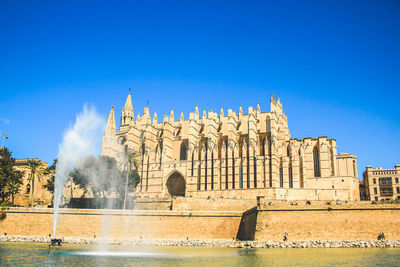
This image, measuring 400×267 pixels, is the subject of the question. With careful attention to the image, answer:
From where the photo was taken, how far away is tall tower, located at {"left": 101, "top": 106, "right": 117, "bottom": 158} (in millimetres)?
59469

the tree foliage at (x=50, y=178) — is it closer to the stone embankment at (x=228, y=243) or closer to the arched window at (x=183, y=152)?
the stone embankment at (x=228, y=243)

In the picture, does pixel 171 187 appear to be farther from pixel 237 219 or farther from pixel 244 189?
pixel 237 219

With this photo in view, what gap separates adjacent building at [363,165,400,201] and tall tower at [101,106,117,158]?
3869 cm

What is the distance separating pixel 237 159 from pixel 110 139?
20.9m

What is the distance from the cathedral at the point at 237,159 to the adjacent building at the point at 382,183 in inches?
357

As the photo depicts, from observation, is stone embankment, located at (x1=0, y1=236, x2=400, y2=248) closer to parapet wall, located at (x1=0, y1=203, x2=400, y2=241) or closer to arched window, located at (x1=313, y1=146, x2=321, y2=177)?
parapet wall, located at (x1=0, y1=203, x2=400, y2=241)

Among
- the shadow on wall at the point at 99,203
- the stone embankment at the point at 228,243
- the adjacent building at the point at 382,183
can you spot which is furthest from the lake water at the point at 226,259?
the adjacent building at the point at 382,183

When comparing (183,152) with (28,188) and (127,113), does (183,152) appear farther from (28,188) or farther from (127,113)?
(28,188)

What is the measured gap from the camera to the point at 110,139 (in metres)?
60.9

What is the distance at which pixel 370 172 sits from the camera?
2341 inches

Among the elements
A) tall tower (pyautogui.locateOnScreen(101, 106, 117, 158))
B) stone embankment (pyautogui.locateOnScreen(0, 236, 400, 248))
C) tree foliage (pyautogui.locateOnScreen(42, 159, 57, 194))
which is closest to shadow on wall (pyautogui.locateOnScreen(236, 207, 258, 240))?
stone embankment (pyautogui.locateOnScreen(0, 236, 400, 248))

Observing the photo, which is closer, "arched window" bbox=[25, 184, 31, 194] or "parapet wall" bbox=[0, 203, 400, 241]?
"parapet wall" bbox=[0, 203, 400, 241]

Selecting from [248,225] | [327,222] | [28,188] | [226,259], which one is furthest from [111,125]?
[226,259]

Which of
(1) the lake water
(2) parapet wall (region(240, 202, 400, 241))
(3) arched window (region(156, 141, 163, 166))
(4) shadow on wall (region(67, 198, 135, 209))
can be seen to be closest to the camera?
(1) the lake water
